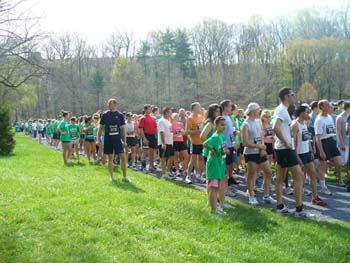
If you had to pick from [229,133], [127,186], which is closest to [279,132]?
[229,133]

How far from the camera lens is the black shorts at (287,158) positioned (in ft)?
→ 22.9

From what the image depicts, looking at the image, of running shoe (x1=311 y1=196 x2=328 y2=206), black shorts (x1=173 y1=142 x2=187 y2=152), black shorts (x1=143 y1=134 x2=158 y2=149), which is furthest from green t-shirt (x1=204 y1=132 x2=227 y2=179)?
black shorts (x1=143 y1=134 x2=158 y2=149)

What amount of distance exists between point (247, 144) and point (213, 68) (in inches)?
2305

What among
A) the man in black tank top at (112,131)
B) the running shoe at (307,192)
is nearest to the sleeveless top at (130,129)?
the man in black tank top at (112,131)

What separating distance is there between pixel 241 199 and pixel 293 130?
2.02m

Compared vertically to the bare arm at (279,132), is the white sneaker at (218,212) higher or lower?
lower

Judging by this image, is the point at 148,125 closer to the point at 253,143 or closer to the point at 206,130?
the point at 206,130

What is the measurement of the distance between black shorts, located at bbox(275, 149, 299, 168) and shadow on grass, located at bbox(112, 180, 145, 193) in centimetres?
334

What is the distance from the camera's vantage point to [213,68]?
65.2m

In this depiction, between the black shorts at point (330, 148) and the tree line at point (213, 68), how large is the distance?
162ft

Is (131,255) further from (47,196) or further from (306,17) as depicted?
(306,17)

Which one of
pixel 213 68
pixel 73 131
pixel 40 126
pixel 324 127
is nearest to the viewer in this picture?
pixel 324 127

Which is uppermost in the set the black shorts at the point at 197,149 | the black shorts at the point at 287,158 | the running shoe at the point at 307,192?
the black shorts at the point at 287,158

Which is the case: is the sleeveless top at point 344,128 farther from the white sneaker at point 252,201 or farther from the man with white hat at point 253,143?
the white sneaker at point 252,201
